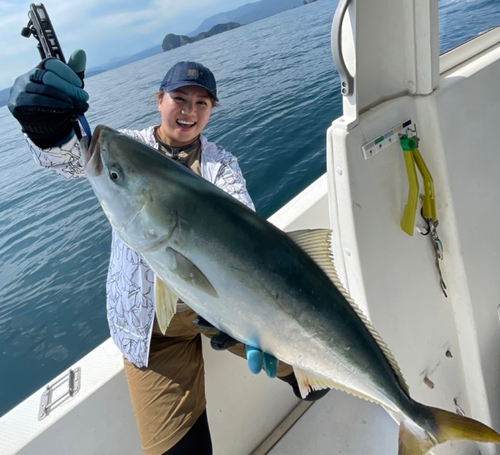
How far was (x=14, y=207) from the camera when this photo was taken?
8461 millimetres

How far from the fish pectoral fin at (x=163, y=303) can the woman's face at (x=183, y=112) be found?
4.00 feet

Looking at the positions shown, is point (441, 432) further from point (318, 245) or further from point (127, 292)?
point (127, 292)

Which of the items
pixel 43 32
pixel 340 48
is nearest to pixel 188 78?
pixel 43 32

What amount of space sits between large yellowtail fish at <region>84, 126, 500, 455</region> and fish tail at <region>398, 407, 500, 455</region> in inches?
20.9

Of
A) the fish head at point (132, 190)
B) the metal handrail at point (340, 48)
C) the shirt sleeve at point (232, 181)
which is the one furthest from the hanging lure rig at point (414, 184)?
the fish head at point (132, 190)

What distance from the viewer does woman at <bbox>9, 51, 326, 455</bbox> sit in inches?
62.2

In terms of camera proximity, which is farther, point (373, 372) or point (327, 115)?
point (327, 115)

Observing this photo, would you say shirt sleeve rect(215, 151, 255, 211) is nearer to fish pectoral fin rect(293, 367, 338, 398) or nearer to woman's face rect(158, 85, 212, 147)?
woman's face rect(158, 85, 212, 147)

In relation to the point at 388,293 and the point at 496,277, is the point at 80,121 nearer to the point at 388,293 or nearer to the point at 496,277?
the point at 388,293

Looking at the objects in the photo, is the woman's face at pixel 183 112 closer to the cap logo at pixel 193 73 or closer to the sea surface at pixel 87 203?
the cap logo at pixel 193 73

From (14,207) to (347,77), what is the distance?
29.6 feet

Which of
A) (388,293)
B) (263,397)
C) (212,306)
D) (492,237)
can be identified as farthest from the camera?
(263,397)

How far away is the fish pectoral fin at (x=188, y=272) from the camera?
1044mm

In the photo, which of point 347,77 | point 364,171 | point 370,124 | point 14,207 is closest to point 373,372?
point 364,171
